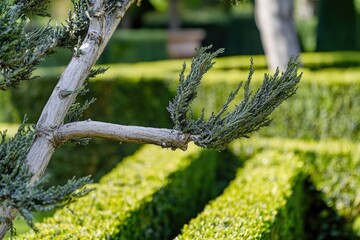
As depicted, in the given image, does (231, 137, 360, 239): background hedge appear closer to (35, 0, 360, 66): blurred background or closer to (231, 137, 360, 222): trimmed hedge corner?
(231, 137, 360, 222): trimmed hedge corner

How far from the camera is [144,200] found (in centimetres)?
496

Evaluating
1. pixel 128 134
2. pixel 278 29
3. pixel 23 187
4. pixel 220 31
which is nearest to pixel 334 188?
pixel 128 134

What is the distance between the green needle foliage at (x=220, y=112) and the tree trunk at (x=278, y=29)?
8265mm

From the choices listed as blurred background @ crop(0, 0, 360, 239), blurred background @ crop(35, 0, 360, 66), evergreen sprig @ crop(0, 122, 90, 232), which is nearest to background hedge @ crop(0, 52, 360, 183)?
blurred background @ crop(0, 0, 360, 239)

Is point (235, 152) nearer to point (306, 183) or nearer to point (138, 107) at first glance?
point (306, 183)

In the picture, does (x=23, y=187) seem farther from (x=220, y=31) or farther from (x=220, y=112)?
(x=220, y=31)

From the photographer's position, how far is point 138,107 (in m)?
9.21

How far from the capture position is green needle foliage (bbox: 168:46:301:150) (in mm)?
2865

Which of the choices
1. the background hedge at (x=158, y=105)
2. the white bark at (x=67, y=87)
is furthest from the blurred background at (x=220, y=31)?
the white bark at (x=67, y=87)

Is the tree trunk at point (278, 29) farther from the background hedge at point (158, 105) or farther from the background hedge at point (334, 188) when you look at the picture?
the background hedge at point (334, 188)

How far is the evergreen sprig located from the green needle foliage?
1.85 ft

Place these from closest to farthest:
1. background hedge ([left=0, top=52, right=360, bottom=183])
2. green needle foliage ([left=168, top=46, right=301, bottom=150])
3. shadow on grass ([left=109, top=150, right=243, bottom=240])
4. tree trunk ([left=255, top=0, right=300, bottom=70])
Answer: green needle foliage ([left=168, top=46, right=301, bottom=150]), shadow on grass ([left=109, top=150, right=243, bottom=240]), background hedge ([left=0, top=52, right=360, bottom=183]), tree trunk ([left=255, top=0, right=300, bottom=70])

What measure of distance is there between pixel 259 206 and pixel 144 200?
92 cm

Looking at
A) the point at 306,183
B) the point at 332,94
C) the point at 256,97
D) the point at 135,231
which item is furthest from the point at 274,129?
the point at 256,97
